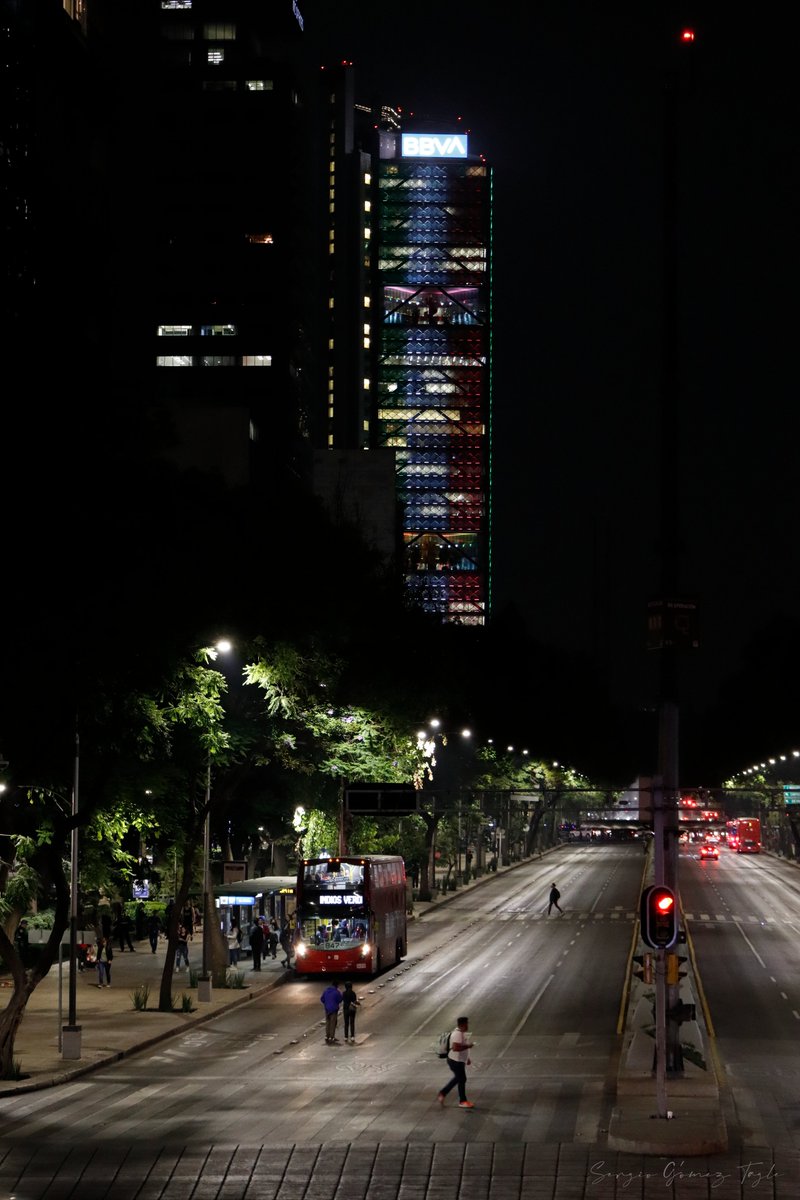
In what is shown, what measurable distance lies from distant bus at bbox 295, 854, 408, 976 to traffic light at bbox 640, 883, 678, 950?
31.3 meters

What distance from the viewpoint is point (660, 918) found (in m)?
30.5

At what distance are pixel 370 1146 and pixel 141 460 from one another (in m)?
19.4

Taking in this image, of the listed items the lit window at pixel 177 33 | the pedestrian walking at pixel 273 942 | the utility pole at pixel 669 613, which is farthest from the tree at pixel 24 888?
the lit window at pixel 177 33

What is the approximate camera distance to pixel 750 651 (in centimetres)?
18888

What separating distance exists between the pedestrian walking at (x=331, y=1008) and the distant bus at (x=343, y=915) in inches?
A: 616

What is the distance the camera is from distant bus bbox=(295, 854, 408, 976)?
61.8 m

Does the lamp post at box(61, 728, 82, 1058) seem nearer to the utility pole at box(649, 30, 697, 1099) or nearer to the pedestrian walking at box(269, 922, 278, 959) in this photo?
the utility pole at box(649, 30, 697, 1099)

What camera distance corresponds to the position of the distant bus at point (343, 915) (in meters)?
61.8

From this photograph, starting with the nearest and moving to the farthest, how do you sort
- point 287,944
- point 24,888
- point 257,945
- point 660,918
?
point 660,918
point 24,888
point 257,945
point 287,944

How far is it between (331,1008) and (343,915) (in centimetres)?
1755

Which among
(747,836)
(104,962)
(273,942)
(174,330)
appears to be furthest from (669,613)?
(174,330)

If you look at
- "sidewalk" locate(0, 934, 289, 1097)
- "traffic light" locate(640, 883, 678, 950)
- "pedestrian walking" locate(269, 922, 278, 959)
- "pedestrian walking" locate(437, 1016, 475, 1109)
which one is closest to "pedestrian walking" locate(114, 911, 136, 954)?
"sidewalk" locate(0, 934, 289, 1097)

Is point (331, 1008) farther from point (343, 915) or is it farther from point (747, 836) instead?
point (747, 836)

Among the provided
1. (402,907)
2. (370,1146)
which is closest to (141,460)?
(370,1146)
